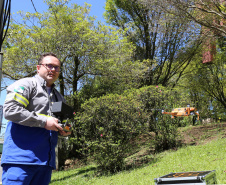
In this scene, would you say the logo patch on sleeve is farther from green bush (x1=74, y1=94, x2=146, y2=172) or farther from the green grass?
green bush (x1=74, y1=94, x2=146, y2=172)

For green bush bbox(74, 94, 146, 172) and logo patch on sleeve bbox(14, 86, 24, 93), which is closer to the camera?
logo patch on sleeve bbox(14, 86, 24, 93)

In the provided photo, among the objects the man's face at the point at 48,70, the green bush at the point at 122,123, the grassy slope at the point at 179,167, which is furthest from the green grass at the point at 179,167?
the man's face at the point at 48,70

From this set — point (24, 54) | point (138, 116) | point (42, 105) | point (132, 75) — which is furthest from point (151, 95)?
point (42, 105)

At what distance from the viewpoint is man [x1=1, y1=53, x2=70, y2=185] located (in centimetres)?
176

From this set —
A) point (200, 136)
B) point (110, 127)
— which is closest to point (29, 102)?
point (110, 127)

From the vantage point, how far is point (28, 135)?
1.86 m

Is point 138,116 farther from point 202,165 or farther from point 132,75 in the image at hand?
point 132,75

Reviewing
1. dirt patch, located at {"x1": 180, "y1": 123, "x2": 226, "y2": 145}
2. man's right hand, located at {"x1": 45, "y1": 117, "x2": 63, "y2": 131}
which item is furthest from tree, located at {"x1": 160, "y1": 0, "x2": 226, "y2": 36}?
man's right hand, located at {"x1": 45, "y1": 117, "x2": 63, "y2": 131}

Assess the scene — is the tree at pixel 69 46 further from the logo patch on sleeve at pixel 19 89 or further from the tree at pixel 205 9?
the logo patch on sleeve at pixel 19 89

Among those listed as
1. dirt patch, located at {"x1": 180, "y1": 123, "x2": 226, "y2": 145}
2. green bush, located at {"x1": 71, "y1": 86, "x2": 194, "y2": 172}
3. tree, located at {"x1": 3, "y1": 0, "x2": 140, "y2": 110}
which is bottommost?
dirt patch, located at {"x1": 180, "y1": 123, "x2": 226, "y2": 145}

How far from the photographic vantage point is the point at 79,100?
12.6 meters

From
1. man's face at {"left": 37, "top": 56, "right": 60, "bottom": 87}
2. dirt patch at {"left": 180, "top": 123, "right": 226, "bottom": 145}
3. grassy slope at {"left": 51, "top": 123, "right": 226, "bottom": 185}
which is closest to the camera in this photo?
man's face at {"left": 37, "top": 56, "right": 60, "bottom": 87}

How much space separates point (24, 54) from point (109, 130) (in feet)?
19.8

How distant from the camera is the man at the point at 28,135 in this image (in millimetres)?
1760
